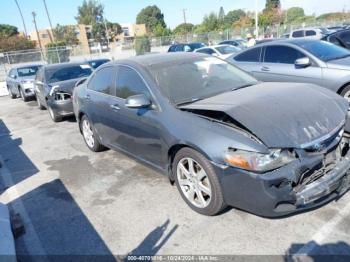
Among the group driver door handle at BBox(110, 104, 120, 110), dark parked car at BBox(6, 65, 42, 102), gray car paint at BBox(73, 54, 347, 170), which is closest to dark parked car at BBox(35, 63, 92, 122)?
driver door handle at BBox(110, 104, 120, 110)

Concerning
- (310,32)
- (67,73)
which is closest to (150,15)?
(310,32)

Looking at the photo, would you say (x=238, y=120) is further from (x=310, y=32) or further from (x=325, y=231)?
(x=310, y=32)

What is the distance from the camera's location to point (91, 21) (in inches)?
3428

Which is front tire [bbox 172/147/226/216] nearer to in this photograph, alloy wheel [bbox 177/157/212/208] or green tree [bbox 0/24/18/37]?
alloy wheel [bbox 177/157/212/208]

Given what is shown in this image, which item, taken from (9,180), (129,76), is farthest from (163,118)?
(9,180)

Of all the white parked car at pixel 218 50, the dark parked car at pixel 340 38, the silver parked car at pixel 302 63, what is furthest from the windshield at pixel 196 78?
the white parked car at pixel 218 50

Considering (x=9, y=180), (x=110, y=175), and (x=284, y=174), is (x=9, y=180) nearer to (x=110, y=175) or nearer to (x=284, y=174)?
(x=110, y=175)

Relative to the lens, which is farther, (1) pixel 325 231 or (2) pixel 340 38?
(2) pixel 340 38

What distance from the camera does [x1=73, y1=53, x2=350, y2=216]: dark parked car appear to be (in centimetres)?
278

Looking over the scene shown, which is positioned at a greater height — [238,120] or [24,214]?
[238,120]

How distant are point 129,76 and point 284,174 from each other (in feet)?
7.98

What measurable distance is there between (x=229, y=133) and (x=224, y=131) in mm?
58

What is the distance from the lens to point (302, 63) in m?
6.27

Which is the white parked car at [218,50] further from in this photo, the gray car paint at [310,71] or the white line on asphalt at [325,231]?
the white line on asphalt at [325,231]
